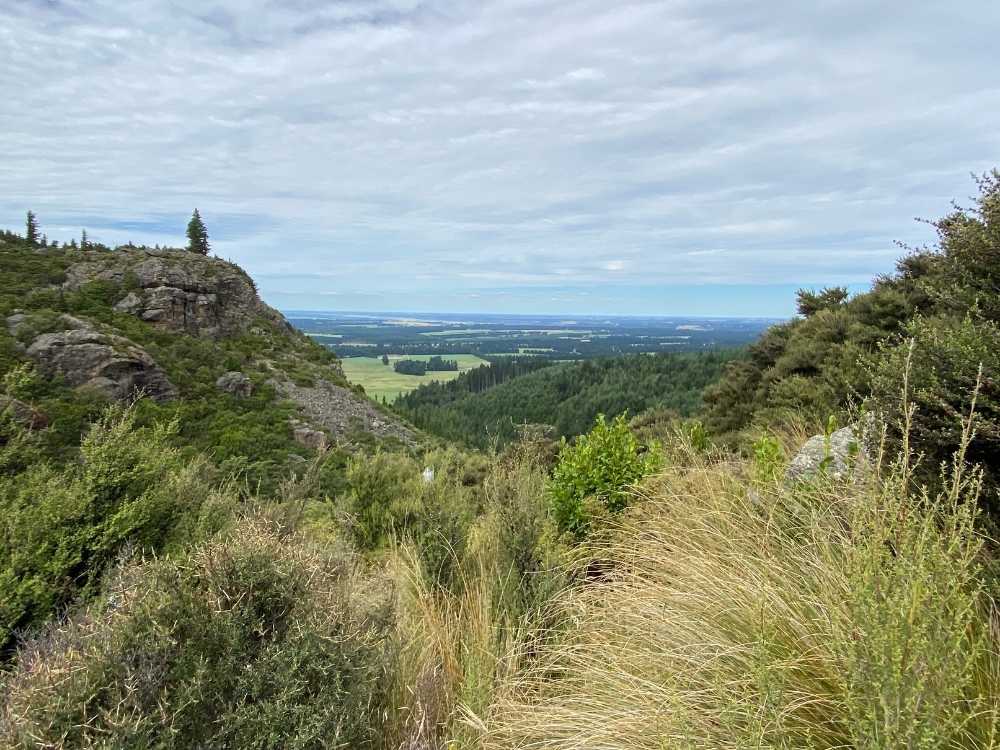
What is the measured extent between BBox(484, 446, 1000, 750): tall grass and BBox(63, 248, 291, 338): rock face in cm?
3409

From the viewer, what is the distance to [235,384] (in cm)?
2847

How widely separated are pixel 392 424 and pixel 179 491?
94.2ft

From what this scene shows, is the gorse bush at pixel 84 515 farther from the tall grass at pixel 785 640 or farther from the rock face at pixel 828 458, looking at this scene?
the rock face at pixel 828 458

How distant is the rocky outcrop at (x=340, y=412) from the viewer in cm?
2927

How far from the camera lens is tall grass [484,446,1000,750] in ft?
4.72

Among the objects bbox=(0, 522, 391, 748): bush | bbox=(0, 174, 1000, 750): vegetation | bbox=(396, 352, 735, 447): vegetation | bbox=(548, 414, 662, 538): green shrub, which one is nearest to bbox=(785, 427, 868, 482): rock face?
bbox=(0, 174, 1000, 750): vegetation

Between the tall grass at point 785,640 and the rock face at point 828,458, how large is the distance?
0.20 m

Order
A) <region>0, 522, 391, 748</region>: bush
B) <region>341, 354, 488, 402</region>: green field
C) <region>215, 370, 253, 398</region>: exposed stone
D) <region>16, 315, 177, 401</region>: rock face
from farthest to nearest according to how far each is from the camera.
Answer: <region>341, 354, 488, 402</region>: green field
<region>215, 370, 253, 398</region>: exposed stone
<region>16, 315, 177, 401</region>: rock face
<region>0, 522, 391, 748</region>: bush

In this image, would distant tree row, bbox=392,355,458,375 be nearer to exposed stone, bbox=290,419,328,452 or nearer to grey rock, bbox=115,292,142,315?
grey rock, bbox=115,292,142,315

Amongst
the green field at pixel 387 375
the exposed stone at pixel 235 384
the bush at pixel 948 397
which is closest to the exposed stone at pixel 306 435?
the exposed stone at pixel 235 384

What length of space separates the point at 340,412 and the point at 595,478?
27.8 meters

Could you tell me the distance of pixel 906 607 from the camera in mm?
1509

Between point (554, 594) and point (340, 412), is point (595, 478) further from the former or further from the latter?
point (340, 412)

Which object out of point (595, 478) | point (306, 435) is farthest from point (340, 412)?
point (595, 478)
